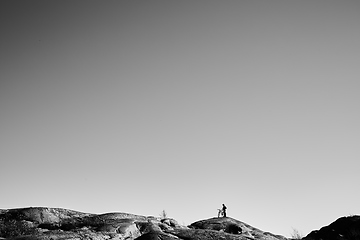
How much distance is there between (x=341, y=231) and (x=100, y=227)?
1973 centimetres

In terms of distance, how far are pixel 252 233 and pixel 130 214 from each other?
10732 mm

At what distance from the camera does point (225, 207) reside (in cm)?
3638

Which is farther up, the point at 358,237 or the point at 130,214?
the point at 130,214

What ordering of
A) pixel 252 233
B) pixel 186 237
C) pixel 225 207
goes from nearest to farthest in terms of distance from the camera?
pixel 186 237 → pixel 252 233 → pixel 225 207

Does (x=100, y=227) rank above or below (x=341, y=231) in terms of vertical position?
above

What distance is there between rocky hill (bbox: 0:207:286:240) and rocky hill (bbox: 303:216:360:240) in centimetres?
347

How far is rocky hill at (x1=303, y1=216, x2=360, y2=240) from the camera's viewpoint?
22.1 meters

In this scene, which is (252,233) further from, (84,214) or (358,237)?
(84,214)

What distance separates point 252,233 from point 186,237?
9035 mm

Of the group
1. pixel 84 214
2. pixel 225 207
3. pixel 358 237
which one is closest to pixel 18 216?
pixel 84 214

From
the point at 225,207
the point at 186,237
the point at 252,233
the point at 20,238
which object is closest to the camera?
the point at 20,238

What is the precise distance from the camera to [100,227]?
19297 millimetres

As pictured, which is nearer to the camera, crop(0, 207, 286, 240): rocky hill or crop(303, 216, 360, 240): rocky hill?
crop(0, 207, 286, 240): rocky hill

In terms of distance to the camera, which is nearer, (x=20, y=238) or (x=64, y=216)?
(x=20, y=238)
